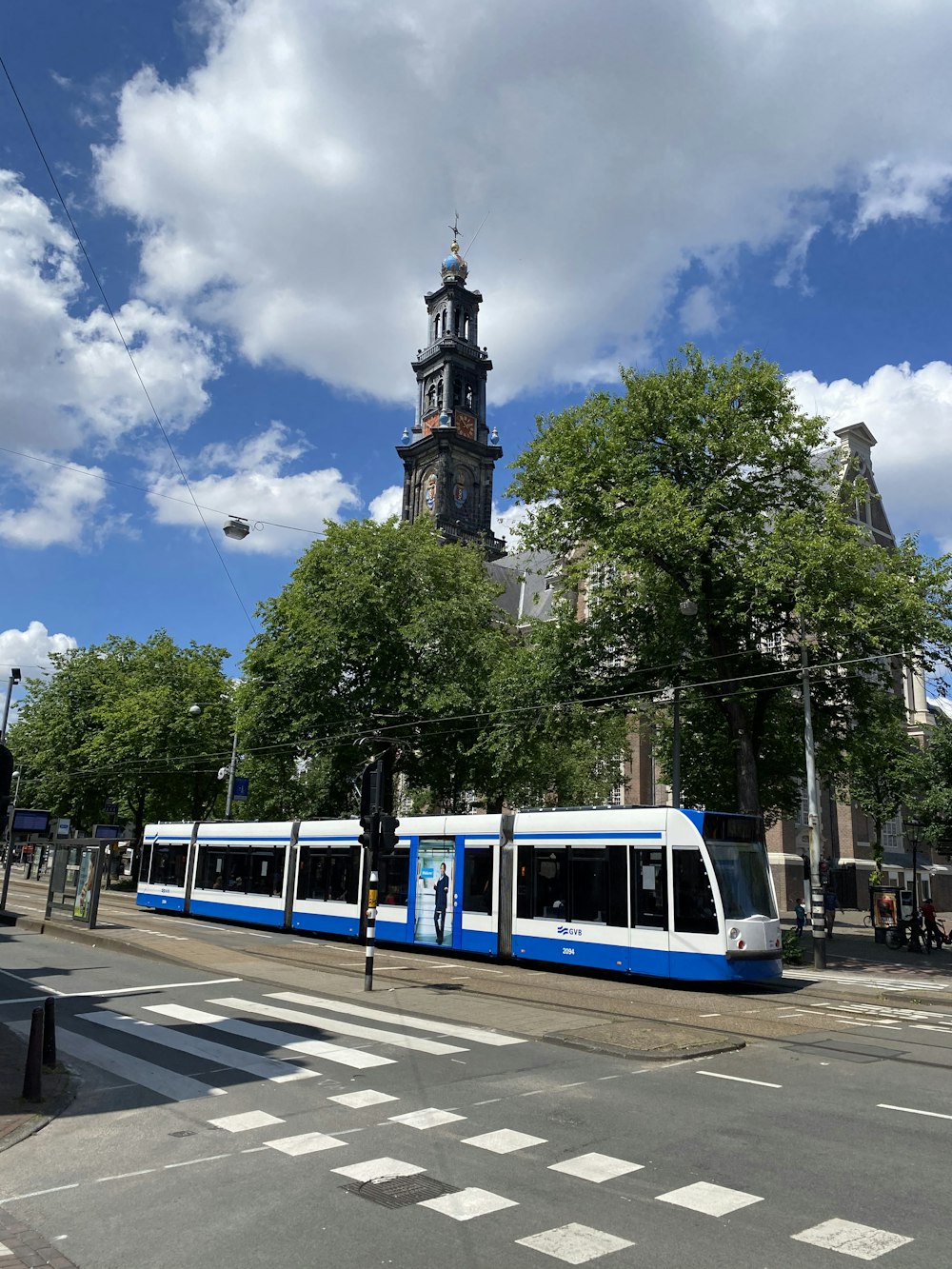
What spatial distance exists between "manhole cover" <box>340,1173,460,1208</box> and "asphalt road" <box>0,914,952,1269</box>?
0.08 ft

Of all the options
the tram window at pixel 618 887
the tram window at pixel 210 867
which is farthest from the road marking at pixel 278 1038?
Result: the tram window at pixel 210 867

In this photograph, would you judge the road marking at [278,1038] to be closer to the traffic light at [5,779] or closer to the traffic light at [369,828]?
the traffic light at [369,828]

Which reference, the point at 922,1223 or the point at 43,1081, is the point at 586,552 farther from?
the point at 922,1223

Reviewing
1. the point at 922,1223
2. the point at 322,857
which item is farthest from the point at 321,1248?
the point at 322,857

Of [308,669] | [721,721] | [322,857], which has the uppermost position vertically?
[308,669]

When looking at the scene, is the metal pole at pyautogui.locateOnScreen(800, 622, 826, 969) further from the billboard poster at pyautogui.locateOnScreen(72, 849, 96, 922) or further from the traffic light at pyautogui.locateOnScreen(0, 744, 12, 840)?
the traffic light at pyautogui.locateOnScreen(0, 744, 12, 840)

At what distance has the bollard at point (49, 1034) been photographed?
891cm

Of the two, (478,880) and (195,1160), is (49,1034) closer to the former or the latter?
(195,1160)

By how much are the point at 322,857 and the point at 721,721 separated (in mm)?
12389

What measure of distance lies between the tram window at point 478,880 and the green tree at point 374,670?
10.3m

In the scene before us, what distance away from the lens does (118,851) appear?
60750 mm

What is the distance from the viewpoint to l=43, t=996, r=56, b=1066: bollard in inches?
351

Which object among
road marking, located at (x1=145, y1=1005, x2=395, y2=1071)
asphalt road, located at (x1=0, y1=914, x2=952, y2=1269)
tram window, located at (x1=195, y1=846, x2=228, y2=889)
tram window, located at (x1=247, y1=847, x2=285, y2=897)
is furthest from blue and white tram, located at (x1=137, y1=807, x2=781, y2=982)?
road marking, located at (x1=145, y1=1005, x2=395, y2=1071)

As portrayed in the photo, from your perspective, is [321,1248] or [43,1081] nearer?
[321,1248]
